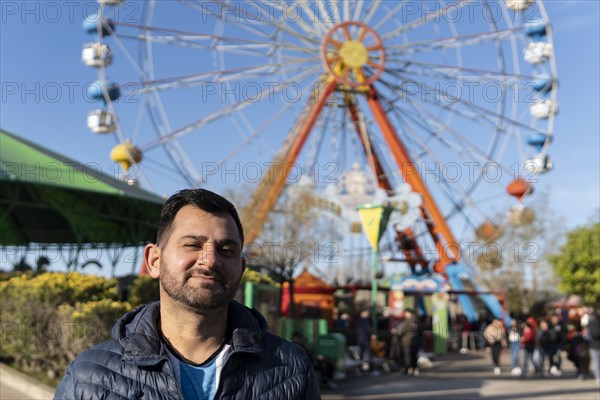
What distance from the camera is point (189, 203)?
2178 mm

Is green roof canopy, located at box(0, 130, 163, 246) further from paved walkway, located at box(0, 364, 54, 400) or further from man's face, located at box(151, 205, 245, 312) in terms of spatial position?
man's face, located at box(151, 205, 245, 312)

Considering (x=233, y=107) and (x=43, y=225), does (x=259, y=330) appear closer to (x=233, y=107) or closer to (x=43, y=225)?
(x=233, y=107)

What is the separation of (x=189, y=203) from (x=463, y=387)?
12.4 m

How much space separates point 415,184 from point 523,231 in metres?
19.5

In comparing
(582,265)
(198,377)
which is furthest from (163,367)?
(582,265)

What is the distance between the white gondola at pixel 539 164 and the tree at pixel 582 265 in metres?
11.7

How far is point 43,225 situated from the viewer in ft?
95.5

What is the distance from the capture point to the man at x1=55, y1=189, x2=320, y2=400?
6.55 ft

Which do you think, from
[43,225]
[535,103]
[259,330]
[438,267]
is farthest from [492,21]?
[259,330]

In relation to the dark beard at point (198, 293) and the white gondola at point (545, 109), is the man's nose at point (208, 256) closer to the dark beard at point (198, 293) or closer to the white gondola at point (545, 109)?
the dark beard at point (198, 293)

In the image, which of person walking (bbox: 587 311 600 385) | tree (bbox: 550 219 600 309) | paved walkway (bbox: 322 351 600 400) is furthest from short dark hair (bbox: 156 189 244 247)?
tree (bbox: 550 219 600 309)

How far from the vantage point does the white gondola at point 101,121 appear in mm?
21547

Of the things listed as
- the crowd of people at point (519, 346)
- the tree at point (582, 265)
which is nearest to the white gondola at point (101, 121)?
the crowd of people at point (519, 346)

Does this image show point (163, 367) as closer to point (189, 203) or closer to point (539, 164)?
point (189, 203)
